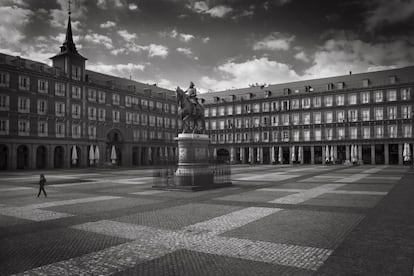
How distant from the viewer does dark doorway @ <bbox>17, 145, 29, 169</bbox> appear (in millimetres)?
49953

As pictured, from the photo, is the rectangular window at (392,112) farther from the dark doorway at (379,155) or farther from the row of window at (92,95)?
the row of window at (92,95)

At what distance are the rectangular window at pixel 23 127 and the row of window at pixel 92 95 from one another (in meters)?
4.84

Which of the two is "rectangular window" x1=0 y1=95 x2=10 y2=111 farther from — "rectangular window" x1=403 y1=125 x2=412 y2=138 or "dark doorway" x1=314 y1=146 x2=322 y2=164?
"rectangular window" x1=403 y1=125 x2=412 y2=138

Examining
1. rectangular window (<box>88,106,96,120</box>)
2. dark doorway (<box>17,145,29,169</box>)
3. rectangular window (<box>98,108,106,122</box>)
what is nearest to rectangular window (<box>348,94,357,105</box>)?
rectangular window (<box>98,108,106,122</box>)

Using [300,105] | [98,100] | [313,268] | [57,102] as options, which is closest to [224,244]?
[313,268]

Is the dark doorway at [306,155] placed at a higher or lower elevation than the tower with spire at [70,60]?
lower

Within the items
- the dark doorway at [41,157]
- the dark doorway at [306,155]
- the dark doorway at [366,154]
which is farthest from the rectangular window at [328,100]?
the dark doorway at [41,157]

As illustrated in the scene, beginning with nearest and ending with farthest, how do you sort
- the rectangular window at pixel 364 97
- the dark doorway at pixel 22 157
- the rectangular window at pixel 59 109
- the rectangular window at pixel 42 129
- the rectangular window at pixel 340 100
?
the dark doorway at pixel 22 157, the rectangular window at pixel 42 129, the rectangular window at pixel 59 109, the rectangular window at pixel 364 97, the rectangular window at pixel 340 100

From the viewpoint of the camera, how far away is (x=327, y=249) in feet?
25.0

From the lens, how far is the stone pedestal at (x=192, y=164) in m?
20.4

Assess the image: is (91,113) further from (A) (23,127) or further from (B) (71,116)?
(A) (23,127)

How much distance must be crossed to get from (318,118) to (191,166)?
55095mm

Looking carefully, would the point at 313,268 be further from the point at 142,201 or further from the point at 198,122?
the point at 198,122

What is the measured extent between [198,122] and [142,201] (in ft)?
27.8
